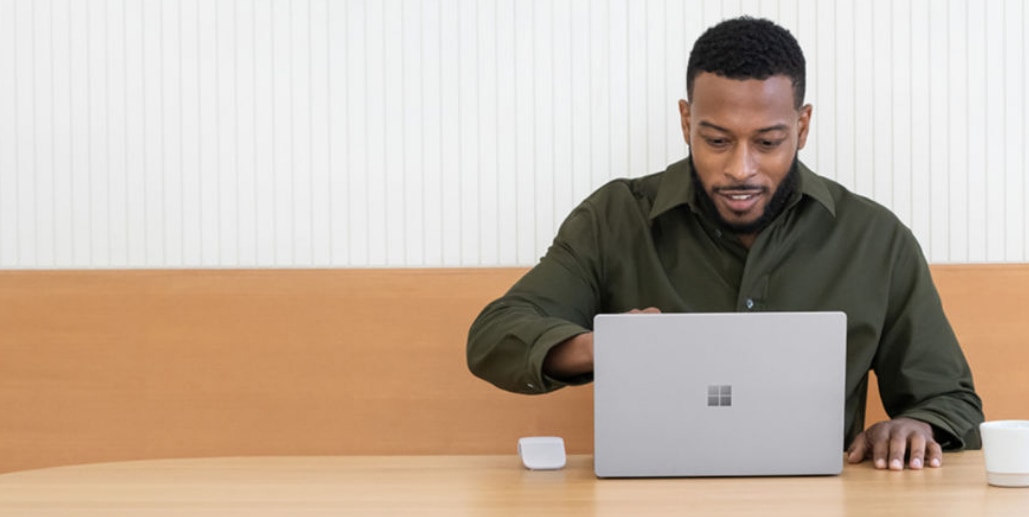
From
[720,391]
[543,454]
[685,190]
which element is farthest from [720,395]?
[685,190]

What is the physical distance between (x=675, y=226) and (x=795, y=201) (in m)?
0.18

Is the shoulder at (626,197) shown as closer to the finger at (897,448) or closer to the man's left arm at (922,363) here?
the man's left arm at (922,363)

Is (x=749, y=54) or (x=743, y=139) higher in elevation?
(x=749, y=54)

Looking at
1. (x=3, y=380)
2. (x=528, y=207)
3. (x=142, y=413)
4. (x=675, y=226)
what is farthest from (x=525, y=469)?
(x=3, y=380)

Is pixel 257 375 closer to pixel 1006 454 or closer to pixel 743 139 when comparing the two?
pixel 743 139

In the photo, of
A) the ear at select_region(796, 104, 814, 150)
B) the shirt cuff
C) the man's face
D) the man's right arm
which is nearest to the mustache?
the man's face

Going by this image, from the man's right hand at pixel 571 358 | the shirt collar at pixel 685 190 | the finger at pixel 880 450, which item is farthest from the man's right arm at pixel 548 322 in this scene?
the finger at pixel 880 450

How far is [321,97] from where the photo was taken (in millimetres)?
2119

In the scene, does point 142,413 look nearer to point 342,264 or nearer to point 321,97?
point 342,264

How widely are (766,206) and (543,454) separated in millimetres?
552

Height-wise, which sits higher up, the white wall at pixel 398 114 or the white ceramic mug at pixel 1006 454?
the white wall at pixel 398 114

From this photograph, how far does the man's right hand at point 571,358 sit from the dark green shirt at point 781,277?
0.64 feet

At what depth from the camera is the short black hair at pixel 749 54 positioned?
5.53 feet

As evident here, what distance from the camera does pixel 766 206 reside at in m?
1.74
